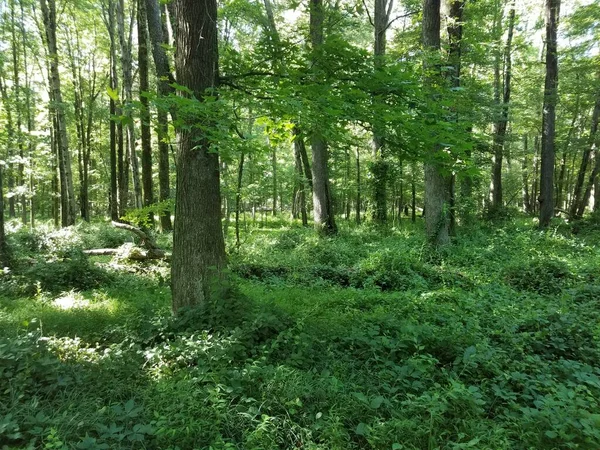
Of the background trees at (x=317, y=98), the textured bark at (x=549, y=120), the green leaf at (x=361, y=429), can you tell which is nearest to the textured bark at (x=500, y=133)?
the background trees at (x=317, y=98)

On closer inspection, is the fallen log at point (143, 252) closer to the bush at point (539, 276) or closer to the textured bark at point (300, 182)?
the textured bark at point (300, 182)

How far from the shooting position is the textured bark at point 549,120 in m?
13.0

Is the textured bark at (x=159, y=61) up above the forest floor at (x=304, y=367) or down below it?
above

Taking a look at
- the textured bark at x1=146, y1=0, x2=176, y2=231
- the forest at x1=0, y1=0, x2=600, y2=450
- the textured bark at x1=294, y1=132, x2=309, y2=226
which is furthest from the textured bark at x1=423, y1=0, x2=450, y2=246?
the textured bark at x1=146, y1=0, x2=176, y2=231

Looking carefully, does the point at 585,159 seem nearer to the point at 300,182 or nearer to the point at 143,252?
the point at 300,182

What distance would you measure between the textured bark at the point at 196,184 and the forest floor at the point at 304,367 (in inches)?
15.2

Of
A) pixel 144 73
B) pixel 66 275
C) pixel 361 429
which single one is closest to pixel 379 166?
pixel 144 73

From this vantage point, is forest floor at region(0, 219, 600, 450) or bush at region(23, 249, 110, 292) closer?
forest floor at region(0, 219, 600, 450)

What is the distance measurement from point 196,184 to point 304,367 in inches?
104

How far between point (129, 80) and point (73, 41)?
1135cm

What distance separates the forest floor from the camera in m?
2.71

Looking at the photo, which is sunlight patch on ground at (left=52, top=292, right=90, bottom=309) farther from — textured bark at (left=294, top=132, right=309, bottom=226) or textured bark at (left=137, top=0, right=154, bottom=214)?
textured bark at (left=294, top=132, right=309, bottom=226)

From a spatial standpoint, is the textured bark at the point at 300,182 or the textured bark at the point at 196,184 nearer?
the textured bark at the point at 196,184

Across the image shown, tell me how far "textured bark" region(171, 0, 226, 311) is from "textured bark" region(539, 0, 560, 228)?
→ 13629 mm
